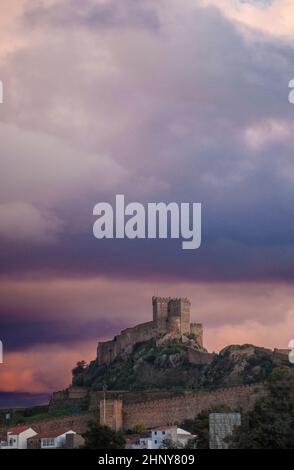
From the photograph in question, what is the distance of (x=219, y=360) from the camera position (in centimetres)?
6406

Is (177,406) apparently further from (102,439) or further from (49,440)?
(102,439)

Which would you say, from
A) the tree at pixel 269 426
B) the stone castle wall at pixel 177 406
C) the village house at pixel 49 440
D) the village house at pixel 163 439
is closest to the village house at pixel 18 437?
the village house at pixel 49 440

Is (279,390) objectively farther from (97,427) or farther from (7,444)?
(7,444)

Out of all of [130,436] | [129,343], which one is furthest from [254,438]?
[129,343]

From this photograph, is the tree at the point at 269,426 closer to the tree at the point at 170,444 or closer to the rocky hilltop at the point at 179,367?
the tree at the point at 170,444

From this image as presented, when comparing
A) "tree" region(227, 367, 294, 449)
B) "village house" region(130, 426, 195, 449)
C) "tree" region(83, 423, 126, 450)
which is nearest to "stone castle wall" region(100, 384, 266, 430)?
"village house" region(130, 426, 195, 449)

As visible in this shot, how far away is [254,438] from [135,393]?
33.5 m

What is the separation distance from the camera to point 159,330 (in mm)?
67812

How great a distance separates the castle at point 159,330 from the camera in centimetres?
6650

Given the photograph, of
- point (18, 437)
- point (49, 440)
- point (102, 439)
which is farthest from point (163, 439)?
point (18, 437)

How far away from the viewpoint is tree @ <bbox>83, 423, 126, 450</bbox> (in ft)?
136

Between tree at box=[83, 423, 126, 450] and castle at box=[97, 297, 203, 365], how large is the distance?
19615mm
